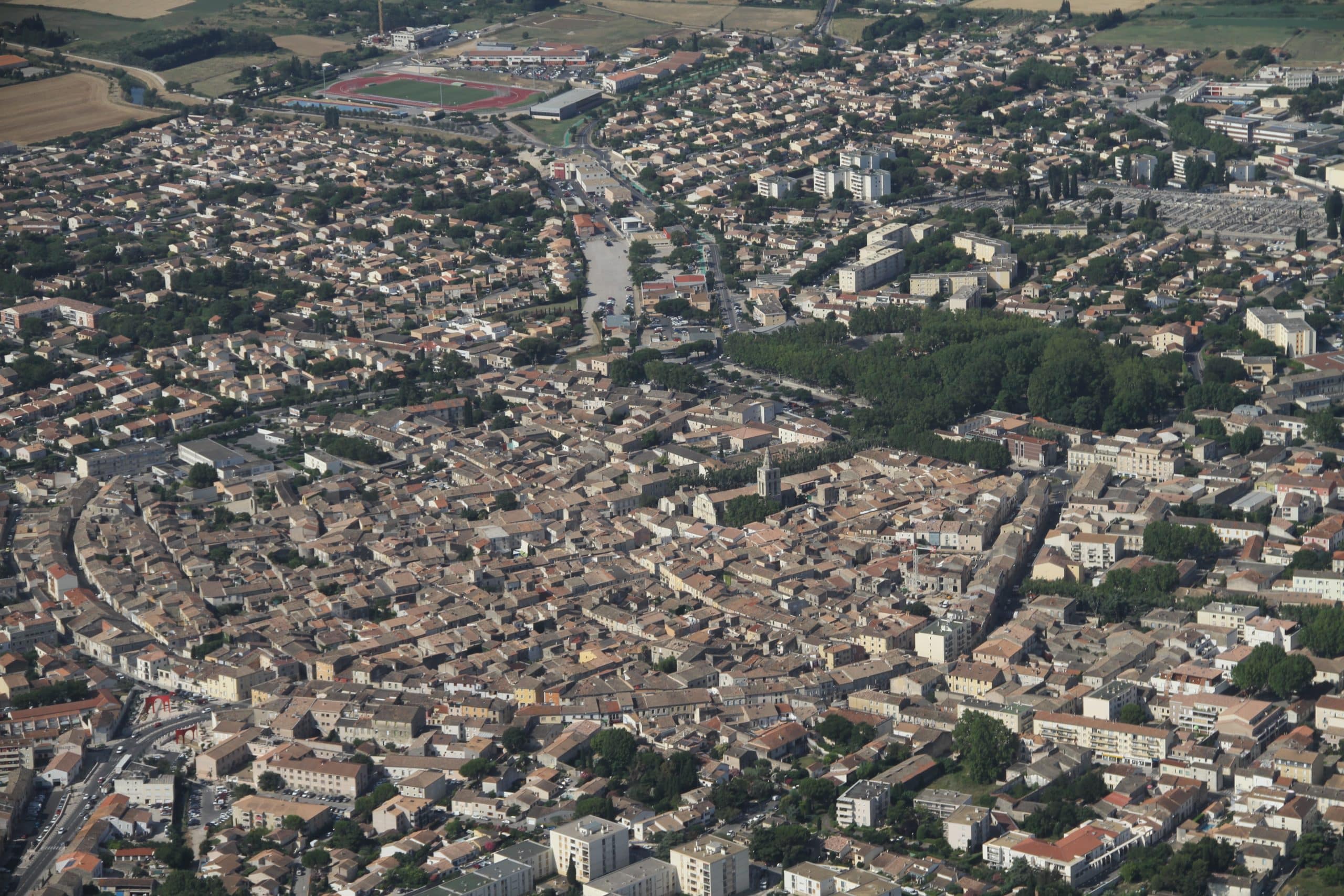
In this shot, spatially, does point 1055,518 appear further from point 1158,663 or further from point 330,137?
point 330,137

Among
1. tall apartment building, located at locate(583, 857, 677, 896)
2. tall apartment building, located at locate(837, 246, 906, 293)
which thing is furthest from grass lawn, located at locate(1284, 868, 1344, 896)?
tall apartment building, located at locate(837, 246, 906, 293)

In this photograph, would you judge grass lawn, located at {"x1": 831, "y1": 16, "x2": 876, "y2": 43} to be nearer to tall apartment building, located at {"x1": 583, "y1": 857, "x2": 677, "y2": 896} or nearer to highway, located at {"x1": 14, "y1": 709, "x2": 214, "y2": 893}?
highway, located at {"x1": 14, "y1": 709, "x2": 214, "y2": 893}

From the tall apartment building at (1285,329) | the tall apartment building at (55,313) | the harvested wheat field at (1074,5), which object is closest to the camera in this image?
the tall apartment building at (1285,329)

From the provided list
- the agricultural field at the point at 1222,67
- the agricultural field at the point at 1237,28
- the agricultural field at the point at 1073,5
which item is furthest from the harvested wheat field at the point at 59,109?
the agricultural field at the point at 1222,67

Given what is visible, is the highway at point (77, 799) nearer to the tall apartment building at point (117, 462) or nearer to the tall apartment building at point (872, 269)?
the tall apartment building at point (117, 462)

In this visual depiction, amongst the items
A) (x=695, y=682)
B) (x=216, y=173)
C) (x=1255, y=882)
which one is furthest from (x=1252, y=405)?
(x=216, y=173)
